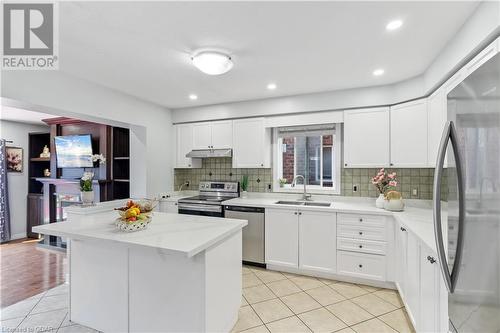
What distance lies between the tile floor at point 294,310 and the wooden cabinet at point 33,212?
323cm

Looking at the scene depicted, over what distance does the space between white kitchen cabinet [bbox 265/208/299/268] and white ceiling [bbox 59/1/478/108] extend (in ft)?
5.76

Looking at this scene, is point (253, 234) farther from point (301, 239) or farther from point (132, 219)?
point (132, 219)

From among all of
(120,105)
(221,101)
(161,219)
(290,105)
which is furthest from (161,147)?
(290,105)

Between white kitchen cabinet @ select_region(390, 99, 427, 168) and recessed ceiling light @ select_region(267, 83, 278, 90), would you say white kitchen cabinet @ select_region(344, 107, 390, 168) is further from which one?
recessed ceiling light @ select_region(267, 83, 278, 90)

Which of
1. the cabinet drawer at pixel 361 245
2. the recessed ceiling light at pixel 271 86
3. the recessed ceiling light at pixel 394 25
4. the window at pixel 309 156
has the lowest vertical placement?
the cabinet drawer at pixel 361 245

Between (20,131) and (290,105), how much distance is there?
591 cm

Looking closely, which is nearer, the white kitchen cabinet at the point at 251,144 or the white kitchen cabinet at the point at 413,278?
the white kitchen cabinet at the point at 413,278

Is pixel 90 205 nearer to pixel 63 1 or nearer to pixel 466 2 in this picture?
pixel 63 1

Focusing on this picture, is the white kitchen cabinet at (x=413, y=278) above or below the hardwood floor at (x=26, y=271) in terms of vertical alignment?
above

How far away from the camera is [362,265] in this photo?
2.80 metres

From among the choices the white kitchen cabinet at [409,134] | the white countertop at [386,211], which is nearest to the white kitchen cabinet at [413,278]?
the white countertop at [386,211]

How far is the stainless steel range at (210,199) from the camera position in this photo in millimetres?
3521

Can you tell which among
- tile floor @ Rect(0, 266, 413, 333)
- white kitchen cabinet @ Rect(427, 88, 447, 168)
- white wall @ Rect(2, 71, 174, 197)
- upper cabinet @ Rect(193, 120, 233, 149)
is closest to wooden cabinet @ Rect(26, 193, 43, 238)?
white wall @ Rect(2, 71, 174, 197)

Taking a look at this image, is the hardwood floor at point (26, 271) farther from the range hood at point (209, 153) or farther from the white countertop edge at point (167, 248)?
the range hood at point (209, 153)
